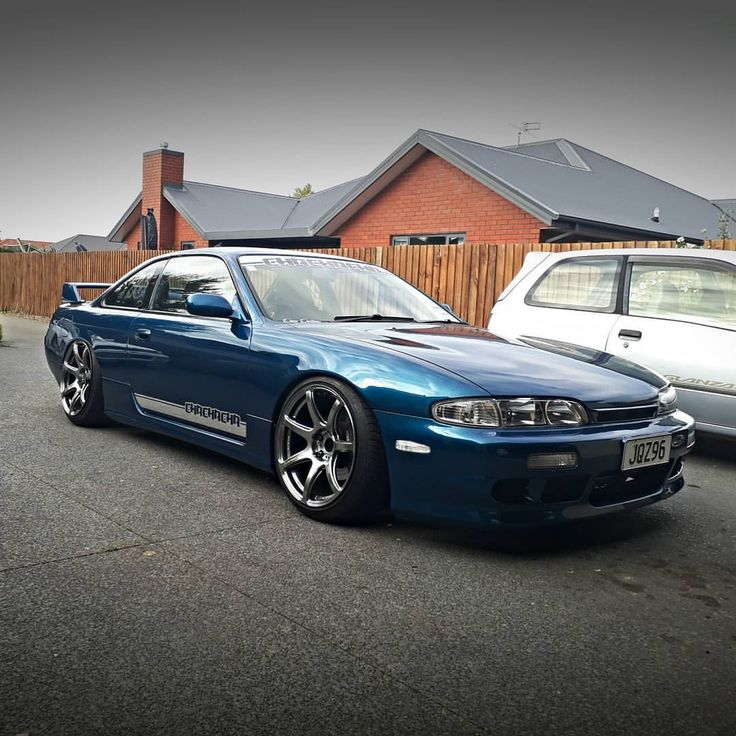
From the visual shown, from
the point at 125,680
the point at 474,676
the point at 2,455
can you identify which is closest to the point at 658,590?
the point at 474,676

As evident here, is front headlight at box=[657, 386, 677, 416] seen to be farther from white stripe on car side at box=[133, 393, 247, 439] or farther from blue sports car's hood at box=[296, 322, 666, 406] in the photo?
white stripe on car side at box=[133, 393, 247, 439]

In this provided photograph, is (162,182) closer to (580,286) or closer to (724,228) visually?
(724,228)

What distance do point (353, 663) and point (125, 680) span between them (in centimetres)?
69

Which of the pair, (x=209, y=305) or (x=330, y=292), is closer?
(x=209, y=305)

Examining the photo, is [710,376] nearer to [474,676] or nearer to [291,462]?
[291,462]

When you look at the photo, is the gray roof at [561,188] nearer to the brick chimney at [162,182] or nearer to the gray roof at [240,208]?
the gray roof at [240,208]

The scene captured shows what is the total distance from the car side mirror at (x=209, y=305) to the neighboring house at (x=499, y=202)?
36.3 feet

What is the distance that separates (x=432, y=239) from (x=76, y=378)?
497 inches

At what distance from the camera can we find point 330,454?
163 inches

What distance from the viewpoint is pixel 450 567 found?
11.9 feet

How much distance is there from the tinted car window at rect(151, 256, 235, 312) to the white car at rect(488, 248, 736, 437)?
187 cm

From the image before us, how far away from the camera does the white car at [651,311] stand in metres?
5.84

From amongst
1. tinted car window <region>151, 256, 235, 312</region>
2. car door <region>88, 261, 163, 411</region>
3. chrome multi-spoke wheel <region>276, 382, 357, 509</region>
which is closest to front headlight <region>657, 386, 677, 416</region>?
chrome multi-spoke wheel <region>276, 382, 357, 509</region>

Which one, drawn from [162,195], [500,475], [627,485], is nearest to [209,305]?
[500,475]
